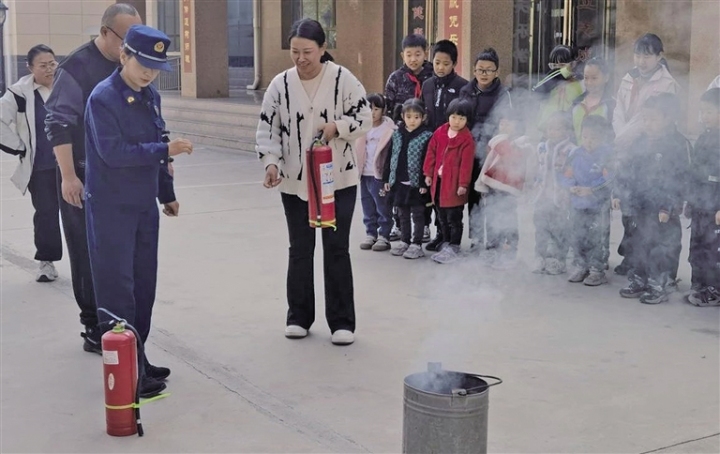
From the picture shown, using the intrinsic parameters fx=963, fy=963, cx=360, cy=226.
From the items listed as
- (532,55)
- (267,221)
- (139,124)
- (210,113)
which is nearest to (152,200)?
(139,124)

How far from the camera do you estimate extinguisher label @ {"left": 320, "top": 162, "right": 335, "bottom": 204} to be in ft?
16.5

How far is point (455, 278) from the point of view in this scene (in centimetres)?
703

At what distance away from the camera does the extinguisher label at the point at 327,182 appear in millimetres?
5020

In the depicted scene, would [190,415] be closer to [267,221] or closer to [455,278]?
[455,278]

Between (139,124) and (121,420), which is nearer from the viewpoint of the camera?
(121,420)

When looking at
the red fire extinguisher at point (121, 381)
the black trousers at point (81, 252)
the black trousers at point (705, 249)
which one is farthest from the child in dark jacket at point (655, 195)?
the red fire extinguisher at point (121, 381)

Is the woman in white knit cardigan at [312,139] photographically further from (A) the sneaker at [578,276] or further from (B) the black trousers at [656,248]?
(B) the black trousers at [656,248]

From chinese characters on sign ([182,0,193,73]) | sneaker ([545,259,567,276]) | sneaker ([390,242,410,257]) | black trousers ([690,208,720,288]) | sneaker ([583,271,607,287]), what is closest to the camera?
black trousers ([690,208,720,288])

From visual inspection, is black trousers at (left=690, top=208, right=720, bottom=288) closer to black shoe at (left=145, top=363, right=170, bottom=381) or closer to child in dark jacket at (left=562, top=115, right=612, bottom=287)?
child in dark jacket at (left=562, top=115, right=612, bottom=287)

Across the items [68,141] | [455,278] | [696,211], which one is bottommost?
[455,278]

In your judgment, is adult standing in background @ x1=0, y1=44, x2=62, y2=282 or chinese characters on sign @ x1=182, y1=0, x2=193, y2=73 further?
chinese characters on sign @ x1=182, y1=0, x2=193, y2=73

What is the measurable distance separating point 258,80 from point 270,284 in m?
15.6

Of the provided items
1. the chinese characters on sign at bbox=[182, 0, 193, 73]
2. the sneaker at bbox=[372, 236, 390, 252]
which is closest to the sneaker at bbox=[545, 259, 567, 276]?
the sneaker at bbox=[372, 236, 390, 252]

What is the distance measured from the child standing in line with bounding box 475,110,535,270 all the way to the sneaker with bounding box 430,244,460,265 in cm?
20
